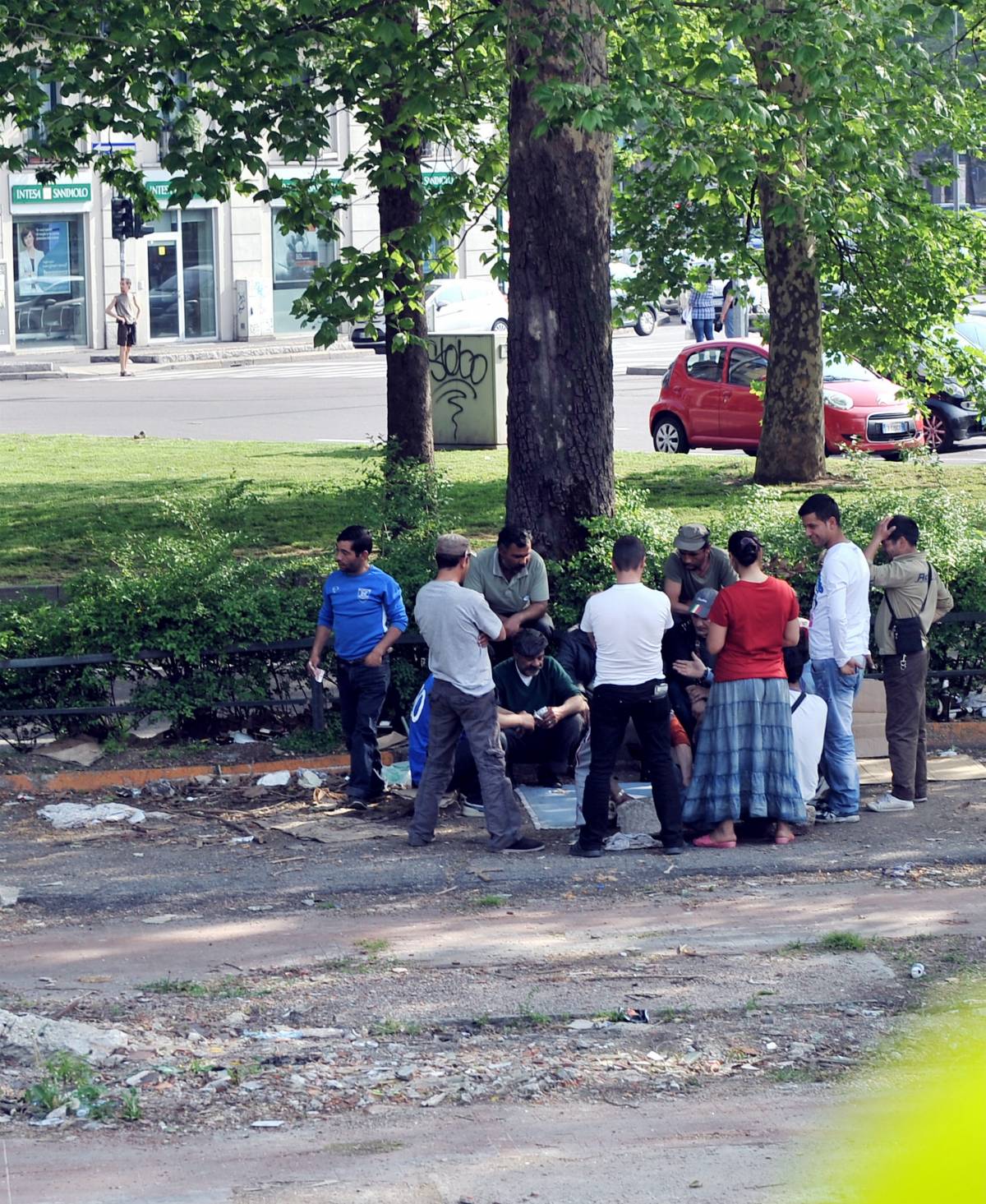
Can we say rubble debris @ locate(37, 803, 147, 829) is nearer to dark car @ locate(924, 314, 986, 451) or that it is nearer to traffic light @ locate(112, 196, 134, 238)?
dark car @ locate(924, 314, 986, 451)

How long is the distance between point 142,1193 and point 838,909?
3.81 meters

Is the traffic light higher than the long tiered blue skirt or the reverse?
higher

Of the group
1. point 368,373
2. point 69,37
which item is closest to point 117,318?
point 368,373

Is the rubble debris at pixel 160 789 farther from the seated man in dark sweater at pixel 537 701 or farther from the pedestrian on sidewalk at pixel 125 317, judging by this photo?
the pedestrian on sidewalk at pixel 125 317

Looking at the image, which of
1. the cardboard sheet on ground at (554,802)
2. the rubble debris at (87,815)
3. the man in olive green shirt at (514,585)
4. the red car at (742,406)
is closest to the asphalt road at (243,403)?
the red car at (742,406)

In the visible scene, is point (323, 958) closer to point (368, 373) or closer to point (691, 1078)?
point (691, 1078)

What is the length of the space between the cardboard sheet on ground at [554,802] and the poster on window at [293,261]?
34.5 meters

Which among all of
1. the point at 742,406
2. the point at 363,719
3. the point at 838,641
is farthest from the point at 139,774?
the point at 742,406

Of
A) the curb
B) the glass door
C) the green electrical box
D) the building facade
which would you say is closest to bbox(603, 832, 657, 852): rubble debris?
the curb

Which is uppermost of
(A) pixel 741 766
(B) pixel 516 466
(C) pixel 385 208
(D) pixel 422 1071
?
(C) pixel 385 208

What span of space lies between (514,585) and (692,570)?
1.04m

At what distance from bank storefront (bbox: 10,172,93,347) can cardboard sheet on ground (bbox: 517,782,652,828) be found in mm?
31529

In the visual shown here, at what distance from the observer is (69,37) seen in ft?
38.7

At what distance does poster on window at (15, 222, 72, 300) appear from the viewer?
1508 inches
